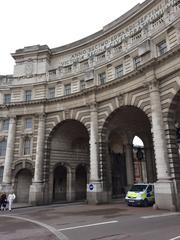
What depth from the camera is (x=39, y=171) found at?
85.0 feet

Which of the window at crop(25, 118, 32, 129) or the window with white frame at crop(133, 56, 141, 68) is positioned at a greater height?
the window with white frame at crop(133, 56, 141, 68)

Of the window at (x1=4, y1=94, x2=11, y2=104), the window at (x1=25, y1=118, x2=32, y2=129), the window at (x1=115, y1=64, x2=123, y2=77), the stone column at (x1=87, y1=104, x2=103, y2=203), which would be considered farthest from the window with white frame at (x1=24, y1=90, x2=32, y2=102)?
the window at (x1=115, y1=64, x2=123, y2=77)

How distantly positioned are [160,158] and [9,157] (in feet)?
63.7

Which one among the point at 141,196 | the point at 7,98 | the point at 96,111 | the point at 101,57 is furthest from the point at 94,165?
the point at 7,98

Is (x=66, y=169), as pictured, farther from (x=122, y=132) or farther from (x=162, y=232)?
(x=162, y=232)

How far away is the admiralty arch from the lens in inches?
754

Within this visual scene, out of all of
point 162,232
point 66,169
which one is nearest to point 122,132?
point 66,169

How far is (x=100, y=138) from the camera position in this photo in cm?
2414

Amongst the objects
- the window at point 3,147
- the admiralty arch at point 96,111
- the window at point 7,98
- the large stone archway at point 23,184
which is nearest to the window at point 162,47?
the admiralty arch at point 96,111

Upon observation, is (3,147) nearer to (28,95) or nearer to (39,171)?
(39,171)

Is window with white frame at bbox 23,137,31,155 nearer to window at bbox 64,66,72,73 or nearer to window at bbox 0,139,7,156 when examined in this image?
window at bbox 0,139,7,156

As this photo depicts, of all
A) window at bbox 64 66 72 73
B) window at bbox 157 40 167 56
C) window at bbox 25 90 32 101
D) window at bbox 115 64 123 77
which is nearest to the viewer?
window at bbox 157 40 167 56

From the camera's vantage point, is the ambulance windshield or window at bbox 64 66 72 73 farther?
window at bbox 64 66 72 73

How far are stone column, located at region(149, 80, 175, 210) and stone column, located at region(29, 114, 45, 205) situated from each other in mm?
14249
